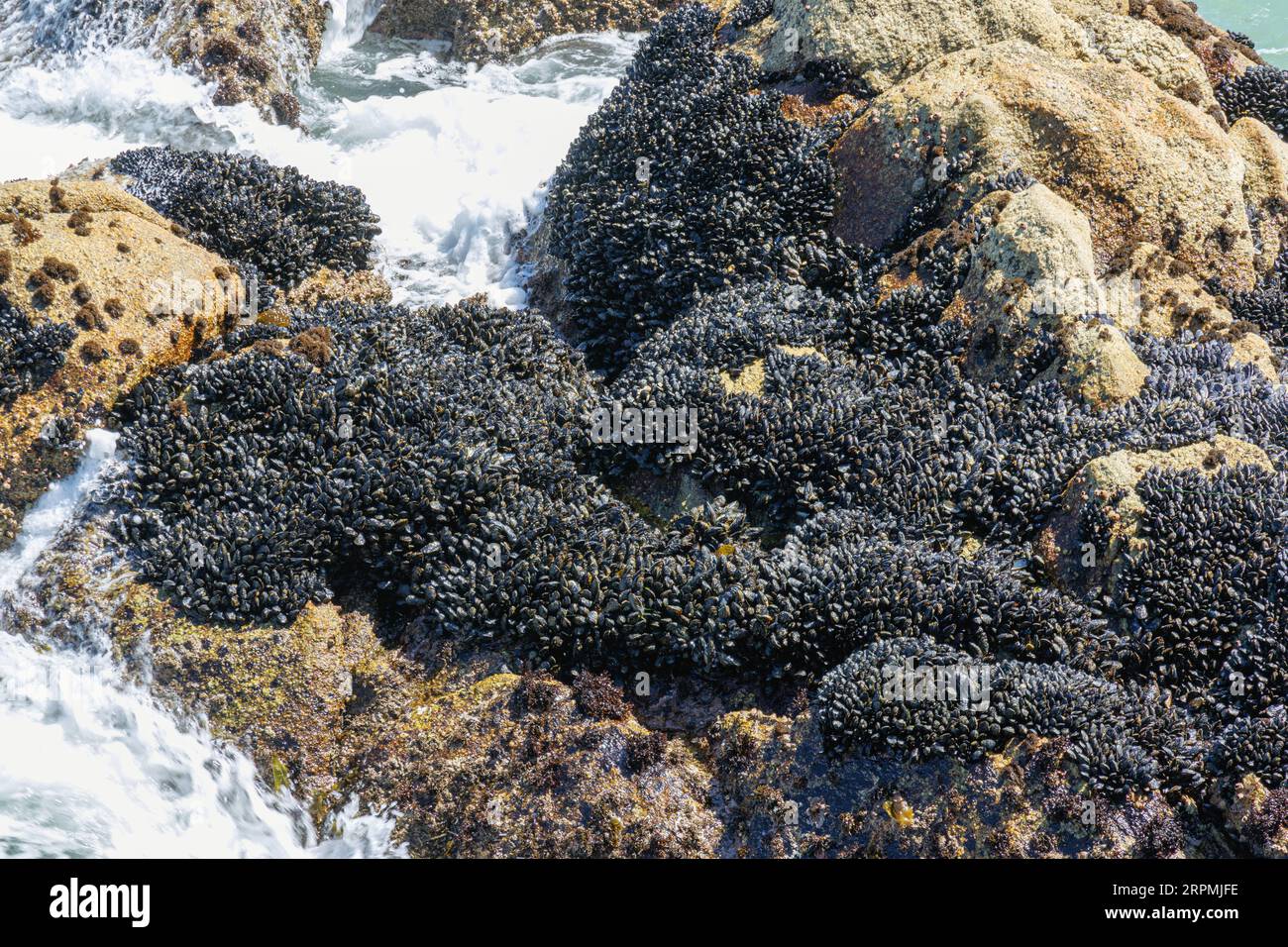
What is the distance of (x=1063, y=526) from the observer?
30.4 ft

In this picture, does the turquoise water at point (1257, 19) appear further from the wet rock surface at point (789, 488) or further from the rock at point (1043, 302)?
the rock at point (1043, 302)

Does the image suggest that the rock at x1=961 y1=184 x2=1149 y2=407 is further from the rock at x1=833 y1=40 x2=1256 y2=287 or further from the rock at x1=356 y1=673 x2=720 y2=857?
the rock at x1=356 y1=673 x2=720 y2=857

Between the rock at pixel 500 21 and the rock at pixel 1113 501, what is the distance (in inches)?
522

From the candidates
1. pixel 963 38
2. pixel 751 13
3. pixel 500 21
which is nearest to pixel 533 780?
pixel 963 38

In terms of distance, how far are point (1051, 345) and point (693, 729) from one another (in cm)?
505

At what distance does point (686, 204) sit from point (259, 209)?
5.12 metres

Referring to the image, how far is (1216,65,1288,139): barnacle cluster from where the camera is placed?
46.5 feet

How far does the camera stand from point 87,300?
10.8 meters

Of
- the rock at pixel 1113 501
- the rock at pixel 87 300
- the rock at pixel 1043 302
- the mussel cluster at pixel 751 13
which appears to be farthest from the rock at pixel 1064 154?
the rock at pixel 87 300

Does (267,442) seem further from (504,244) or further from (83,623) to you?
(504,244)

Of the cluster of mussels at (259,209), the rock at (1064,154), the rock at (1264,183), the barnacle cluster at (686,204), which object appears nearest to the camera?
the rock at (1064,154)

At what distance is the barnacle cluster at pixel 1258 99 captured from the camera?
46.5ft

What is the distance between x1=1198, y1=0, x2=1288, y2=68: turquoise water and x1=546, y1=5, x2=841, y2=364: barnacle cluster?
1634 centimetres

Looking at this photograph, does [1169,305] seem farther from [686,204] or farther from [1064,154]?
[686,204]
